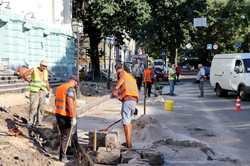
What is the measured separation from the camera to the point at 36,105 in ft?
30.5

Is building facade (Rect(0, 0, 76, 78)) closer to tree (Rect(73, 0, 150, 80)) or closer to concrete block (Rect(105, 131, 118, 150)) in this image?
tree (Rect(73, 0, 150, 80))

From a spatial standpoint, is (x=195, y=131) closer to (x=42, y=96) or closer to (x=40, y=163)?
(x=42, y=96)

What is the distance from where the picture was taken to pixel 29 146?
24.2 feet

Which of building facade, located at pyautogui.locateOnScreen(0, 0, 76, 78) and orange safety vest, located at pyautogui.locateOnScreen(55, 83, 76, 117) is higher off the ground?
building facade, located at pyautogui.locateOnScreen(0, 0, 76, 78)

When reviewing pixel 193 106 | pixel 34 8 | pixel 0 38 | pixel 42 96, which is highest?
pixel 34 8

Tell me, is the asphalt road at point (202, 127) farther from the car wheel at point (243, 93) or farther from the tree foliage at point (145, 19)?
the tree foliage at point (145, 19)

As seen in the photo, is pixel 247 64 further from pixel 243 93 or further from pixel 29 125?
pixel 29 125

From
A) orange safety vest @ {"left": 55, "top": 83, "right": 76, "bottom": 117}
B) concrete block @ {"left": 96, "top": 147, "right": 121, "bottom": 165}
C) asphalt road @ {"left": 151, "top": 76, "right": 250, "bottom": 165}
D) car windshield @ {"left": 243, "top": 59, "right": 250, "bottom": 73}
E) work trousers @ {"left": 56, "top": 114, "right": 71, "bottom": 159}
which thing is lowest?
asphalt road @ {"left": 151, "top": 76, "right": 250, "bottom": 165}

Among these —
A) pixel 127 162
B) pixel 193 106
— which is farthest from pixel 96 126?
pixel 193 106

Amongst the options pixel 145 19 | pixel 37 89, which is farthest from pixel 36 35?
pixel 37 89

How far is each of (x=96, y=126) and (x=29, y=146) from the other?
Result: 3.46 meters

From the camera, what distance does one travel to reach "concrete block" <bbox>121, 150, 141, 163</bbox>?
6.42 meters

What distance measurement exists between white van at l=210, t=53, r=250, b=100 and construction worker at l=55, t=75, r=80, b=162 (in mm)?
12095

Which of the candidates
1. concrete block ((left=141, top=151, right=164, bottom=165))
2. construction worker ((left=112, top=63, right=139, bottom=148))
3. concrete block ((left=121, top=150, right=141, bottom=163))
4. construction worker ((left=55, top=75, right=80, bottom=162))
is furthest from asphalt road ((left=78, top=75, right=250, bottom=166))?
construction worker ((left=55, top=75, right=80, bottom=162))
